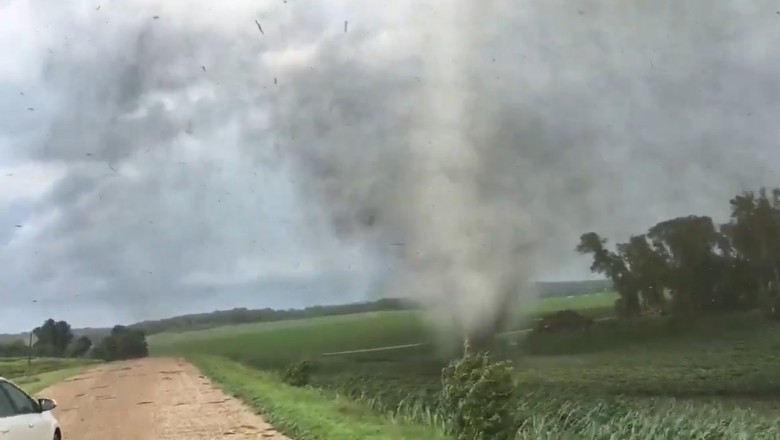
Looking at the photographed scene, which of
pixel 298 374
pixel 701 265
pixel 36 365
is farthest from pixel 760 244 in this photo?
pixel 36 365

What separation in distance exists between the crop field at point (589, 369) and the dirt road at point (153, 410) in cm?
329

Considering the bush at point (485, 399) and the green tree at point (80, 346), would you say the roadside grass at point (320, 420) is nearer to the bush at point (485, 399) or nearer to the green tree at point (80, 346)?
the bush at point (485, 399)

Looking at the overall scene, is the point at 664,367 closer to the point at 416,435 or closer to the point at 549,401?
the point at 549,401

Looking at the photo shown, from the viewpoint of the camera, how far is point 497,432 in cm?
1346

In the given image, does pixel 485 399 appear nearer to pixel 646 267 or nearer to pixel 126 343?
pixel 646 267

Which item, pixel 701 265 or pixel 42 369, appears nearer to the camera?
pixel 701 265

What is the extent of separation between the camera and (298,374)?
37188 mm

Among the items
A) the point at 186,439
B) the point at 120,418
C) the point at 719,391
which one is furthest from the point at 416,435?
the point at 719,391

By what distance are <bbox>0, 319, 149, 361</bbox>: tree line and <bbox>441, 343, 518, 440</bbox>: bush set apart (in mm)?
43166

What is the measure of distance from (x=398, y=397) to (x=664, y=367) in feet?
38.5

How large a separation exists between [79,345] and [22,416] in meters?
50.9

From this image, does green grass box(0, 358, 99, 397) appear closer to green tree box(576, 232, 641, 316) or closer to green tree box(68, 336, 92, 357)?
green tree box(68, 336, 92, 357)

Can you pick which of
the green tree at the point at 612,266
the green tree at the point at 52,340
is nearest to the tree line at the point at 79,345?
the green tree at the point at 52,340

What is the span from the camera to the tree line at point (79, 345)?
54.3m
